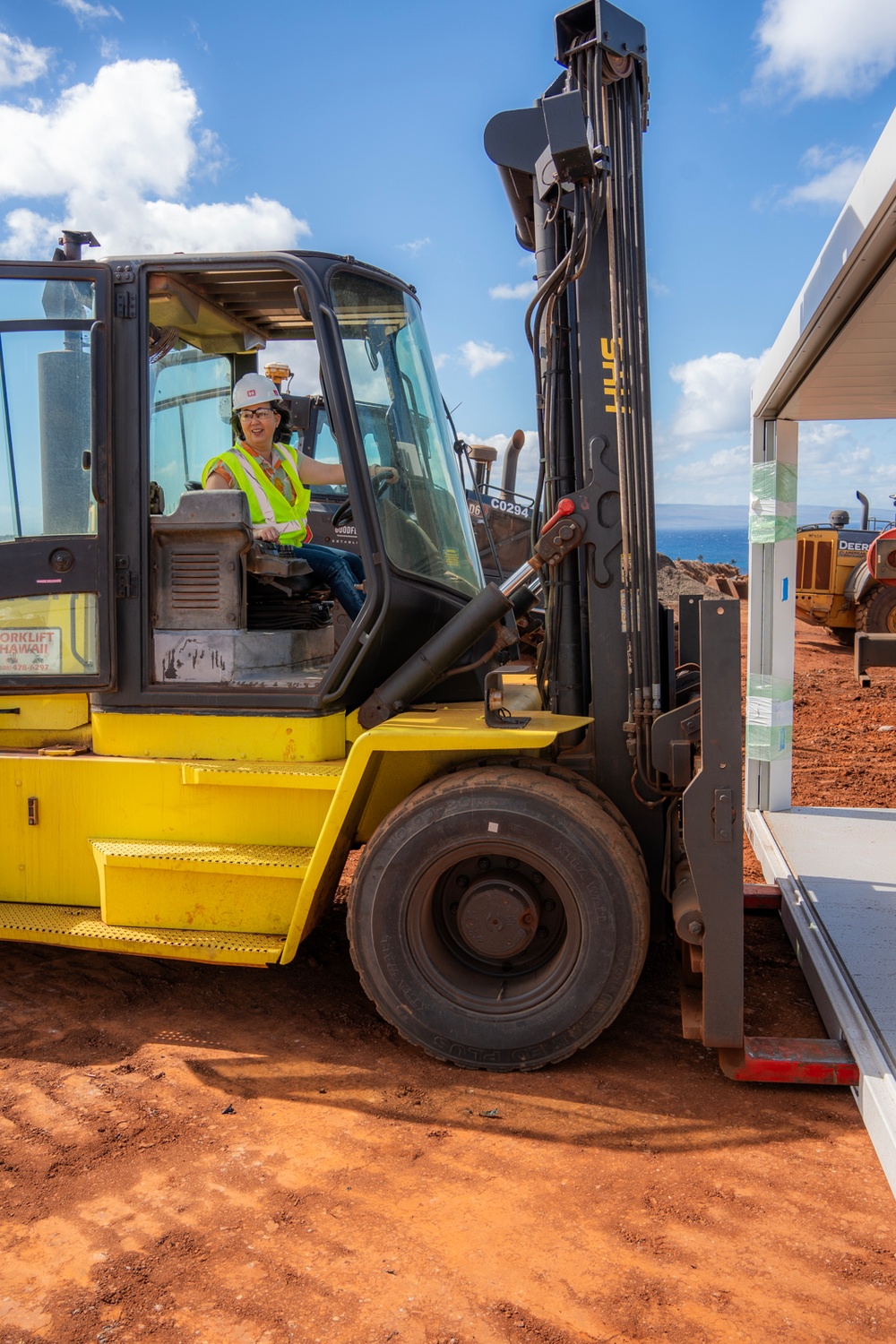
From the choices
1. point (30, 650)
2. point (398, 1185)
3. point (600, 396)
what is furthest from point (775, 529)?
point (398, 1185)

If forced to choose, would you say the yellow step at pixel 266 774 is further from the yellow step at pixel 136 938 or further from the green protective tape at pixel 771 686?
the green protective tape at pixel 771 686

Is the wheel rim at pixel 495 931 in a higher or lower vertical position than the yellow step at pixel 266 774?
lower

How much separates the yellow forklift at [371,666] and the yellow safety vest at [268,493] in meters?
0.20

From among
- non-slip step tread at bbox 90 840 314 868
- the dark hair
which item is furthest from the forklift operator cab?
non-slip step tread at bbox 90 840 314 868

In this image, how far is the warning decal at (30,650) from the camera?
4.46 metres

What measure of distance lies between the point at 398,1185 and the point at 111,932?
174cm

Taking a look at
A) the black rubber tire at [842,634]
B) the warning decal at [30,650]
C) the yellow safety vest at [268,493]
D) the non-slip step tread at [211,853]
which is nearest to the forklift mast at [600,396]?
the yellow safety vest at [268,493]

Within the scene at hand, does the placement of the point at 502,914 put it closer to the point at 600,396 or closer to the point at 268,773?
the point at 268,773

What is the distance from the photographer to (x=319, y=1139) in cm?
351

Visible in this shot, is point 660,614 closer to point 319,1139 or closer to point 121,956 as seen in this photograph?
point 319,1139

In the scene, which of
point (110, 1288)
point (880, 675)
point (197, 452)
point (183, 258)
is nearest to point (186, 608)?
point (197, 452)

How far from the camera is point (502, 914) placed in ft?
13.1

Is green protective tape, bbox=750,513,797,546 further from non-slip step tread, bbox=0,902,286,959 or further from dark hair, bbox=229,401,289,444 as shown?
non-slip step tread, bbox=0,902,286,959

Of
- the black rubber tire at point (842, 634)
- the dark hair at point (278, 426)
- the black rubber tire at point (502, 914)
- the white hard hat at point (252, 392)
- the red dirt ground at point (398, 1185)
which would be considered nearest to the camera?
the red dirt ground at point (398, 1185)
